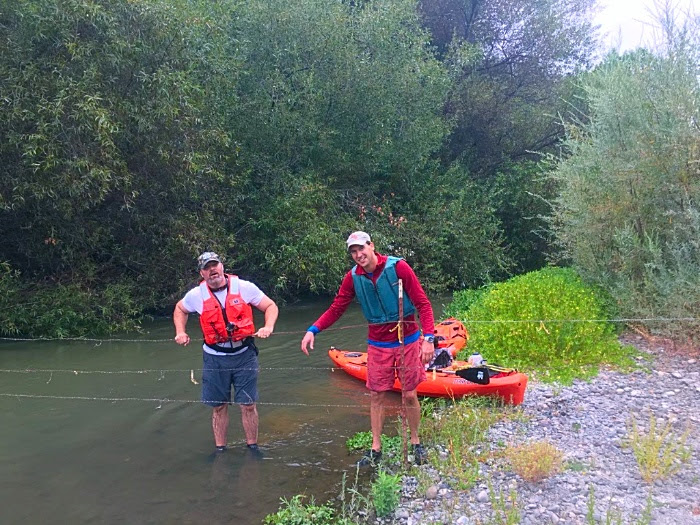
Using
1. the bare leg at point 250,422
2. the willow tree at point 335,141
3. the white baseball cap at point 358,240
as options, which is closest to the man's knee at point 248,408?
the bare leg at point 250,422

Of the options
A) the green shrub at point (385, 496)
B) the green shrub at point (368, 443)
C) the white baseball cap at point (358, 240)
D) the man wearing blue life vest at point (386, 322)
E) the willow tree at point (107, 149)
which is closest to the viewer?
the green shrub at point (385, 496)

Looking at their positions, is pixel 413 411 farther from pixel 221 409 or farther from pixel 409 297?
pixel 221 409

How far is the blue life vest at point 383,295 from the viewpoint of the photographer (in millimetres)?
4883

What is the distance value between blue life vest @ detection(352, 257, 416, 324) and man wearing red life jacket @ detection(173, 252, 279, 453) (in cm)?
77

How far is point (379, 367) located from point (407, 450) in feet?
2.54

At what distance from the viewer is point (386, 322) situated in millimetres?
4992

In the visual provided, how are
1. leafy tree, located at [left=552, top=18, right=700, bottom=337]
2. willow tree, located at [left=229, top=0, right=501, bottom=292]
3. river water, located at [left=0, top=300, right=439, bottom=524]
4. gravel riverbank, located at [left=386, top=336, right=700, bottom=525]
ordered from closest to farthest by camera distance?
gravel riverbank, located at [left=386, top=336, right=700, bottom=525] < river water, located at [left=0, top=300, right=439, bottom=524] < leafy tree, located at [left=552, top=18, right=700, bottom=337] < willow tree, located at [left=229, top=0, right=501, bottom=292]

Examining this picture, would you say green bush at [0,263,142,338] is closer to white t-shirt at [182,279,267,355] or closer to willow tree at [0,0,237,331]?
willow tree at [0,0,237,331]

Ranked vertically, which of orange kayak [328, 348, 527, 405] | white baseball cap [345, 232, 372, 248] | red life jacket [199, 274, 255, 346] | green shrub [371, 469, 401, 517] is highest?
white baseball cap [345, 232, 372, 248]

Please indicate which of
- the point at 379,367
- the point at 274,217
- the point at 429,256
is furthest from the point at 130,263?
the point at 379,367

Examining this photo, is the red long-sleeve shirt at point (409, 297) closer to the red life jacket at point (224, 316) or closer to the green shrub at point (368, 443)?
the red life jacket at point (224, 316)

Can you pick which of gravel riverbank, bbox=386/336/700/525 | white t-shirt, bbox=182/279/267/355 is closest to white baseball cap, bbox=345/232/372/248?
white t-shirt, bbox=182/279/267/355

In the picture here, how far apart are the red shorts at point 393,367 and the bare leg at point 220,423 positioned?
1510 mm

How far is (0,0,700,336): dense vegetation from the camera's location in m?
9.36
